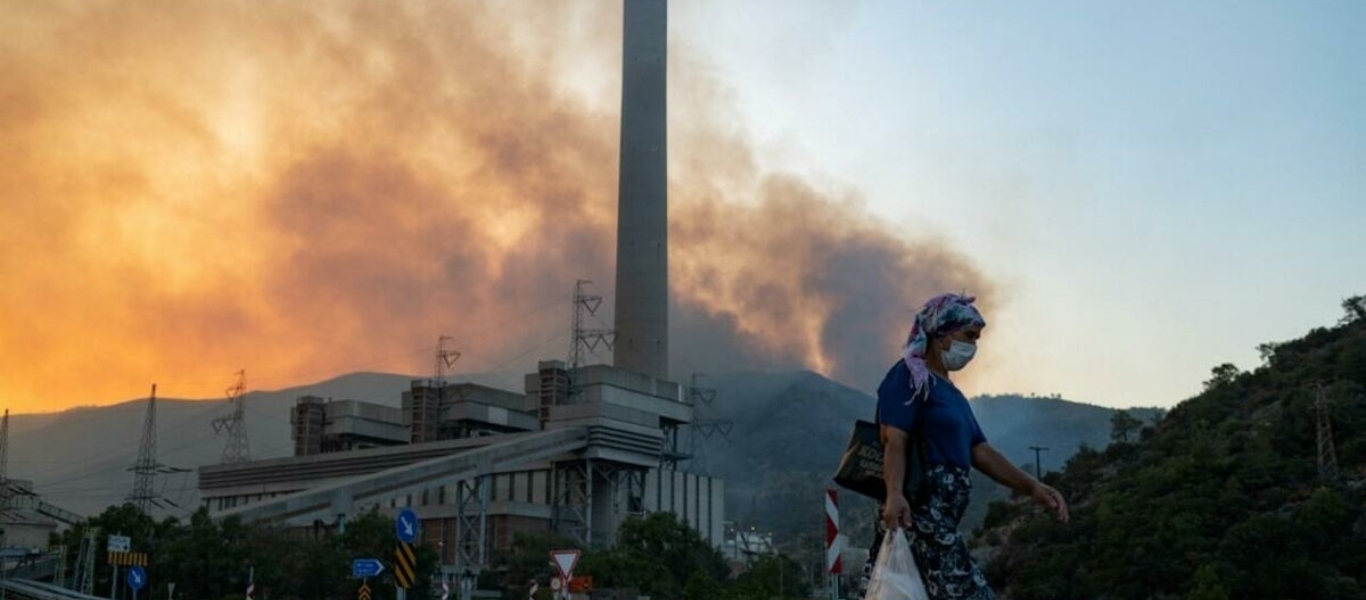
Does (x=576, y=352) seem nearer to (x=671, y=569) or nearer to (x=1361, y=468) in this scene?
(x=671, y=569)

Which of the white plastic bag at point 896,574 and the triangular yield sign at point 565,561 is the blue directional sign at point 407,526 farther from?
the white plastic bag at point 896,574

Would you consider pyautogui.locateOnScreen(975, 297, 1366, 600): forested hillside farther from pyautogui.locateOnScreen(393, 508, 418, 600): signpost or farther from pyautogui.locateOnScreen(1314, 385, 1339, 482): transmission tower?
pyautogui.locateOnScreen(393, 508, 418, 600): signpost

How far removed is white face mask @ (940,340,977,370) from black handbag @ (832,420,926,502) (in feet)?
1.51

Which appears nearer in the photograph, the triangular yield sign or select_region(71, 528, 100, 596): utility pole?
the triangular yield sign

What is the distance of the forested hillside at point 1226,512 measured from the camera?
37.2 meters

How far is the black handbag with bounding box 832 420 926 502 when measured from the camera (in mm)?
6414

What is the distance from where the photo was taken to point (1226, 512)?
4256 centimetres

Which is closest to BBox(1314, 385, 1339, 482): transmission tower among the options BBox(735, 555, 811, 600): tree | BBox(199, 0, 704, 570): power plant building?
BBox(735, 555, 811, 600): tree

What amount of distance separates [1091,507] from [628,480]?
5810 cm

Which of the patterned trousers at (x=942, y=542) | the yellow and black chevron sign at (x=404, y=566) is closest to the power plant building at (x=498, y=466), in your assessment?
the yellow and black chevron sign at (x=404, y=566)

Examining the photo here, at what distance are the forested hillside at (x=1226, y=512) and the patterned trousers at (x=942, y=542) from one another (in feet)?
97.3

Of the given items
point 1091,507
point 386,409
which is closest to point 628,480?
point 386,409

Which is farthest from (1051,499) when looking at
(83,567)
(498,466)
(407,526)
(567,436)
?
(567,436)

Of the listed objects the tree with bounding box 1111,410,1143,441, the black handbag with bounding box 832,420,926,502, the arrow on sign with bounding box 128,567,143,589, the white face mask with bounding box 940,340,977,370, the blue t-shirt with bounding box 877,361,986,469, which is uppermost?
the tree with bounding box 1111,410,1143,441
